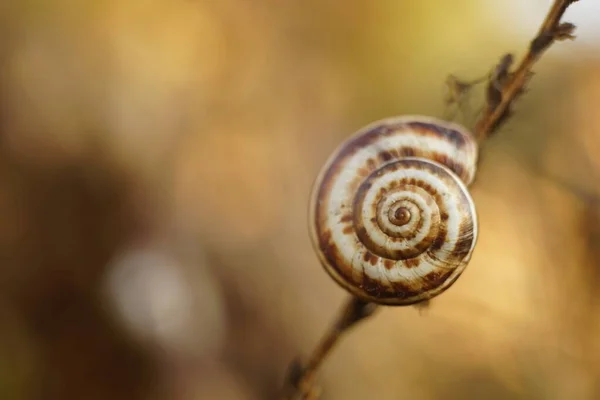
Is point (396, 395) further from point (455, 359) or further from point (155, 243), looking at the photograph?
point (155, 243)

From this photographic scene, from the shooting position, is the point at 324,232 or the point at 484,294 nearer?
the point at 324,232

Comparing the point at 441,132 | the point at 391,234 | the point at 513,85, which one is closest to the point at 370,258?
the point at 391,234

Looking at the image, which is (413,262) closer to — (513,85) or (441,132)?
(441,132)

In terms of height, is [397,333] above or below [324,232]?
below

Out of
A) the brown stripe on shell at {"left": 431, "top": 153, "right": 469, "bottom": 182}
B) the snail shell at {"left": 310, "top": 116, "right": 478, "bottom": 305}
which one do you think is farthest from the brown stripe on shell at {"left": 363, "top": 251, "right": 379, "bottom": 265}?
the brown stripe on shell at {"left": 431, "top": 153, "right": 469, "bottom": 182}

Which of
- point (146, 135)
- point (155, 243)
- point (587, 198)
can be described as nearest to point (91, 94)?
point (146, 135)

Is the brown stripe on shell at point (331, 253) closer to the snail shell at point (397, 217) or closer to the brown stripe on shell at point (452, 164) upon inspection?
the snail shell at point (397, 217)
